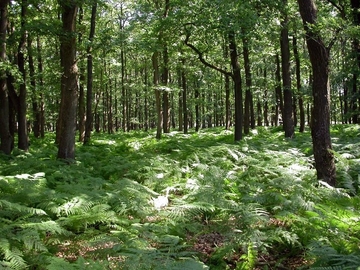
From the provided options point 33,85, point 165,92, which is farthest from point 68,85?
point 165,92

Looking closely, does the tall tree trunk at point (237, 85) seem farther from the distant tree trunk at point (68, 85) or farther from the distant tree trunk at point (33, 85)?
the distant tree trunk at point (33, 85)

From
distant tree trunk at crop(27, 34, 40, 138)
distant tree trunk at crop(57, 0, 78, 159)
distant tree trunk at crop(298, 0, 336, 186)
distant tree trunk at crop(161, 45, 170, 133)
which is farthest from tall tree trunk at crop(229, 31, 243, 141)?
distant tree trunk at crop(27, 34, 40, 138)

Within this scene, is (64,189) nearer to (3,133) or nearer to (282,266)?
(282,266)

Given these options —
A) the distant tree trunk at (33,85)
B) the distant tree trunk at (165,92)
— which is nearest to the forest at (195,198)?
the distant tree trunk at (33,85)

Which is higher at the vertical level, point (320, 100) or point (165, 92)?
point (165, 92)

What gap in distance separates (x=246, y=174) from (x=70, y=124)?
561cm

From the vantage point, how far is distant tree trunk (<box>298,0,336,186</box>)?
6461mm

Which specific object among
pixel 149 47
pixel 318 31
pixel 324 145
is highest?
pixel 149 47

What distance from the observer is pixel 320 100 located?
6.55 meters

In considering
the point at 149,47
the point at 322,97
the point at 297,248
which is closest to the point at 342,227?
the point at 297,248

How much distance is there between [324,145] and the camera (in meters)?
6.57

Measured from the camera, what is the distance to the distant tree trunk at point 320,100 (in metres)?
6.46

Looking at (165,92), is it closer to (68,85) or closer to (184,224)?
(68,85)

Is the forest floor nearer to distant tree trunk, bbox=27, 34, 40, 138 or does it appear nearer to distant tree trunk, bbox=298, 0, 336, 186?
distant tree trunk, bbox=298, 0, 336, 186
